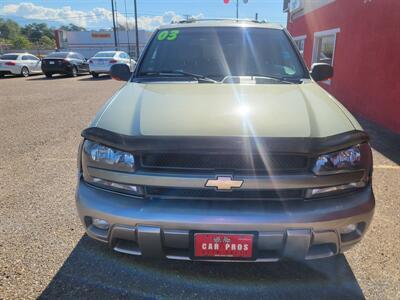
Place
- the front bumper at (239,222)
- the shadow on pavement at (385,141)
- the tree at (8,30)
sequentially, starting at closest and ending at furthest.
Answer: the front bumper at (239,222)
the shadow on pavement at (385,141)
the tree at (8,30)

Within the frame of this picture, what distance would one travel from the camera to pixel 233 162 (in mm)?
1917

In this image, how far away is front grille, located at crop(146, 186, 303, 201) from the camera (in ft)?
6.28

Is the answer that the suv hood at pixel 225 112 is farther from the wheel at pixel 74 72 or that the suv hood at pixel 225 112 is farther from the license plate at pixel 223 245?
the wheel at pixel 74 72

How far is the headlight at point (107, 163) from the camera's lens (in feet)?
6.41

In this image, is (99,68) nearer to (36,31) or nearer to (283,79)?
(283,79)

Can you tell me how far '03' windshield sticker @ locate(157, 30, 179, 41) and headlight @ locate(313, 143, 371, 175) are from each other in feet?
7.24

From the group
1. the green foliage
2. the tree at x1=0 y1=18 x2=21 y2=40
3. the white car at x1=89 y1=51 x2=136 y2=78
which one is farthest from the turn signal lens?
the tree at x1=0 y1=18 x2=21 y2=40

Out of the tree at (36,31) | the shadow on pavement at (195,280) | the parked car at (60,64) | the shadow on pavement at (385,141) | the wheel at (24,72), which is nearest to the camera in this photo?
the shadow on pavement at (195,280)

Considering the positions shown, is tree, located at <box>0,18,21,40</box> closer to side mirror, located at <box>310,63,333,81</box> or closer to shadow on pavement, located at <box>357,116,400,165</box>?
shadow on pavement, located at <box>357,116,400,165</box>

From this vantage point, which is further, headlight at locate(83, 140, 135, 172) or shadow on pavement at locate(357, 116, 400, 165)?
shadow on pavement at locate(357, 116, 400, 165)

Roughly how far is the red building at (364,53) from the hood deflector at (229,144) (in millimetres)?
5306

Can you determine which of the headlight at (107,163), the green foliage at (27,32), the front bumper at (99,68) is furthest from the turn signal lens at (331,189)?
the green foliage at (27,32)

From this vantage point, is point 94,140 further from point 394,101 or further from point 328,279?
point 394,101

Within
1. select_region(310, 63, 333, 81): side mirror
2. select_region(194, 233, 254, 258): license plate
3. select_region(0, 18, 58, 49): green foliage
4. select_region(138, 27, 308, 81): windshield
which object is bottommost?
select_region(194, 233, 254, 258): license plate
